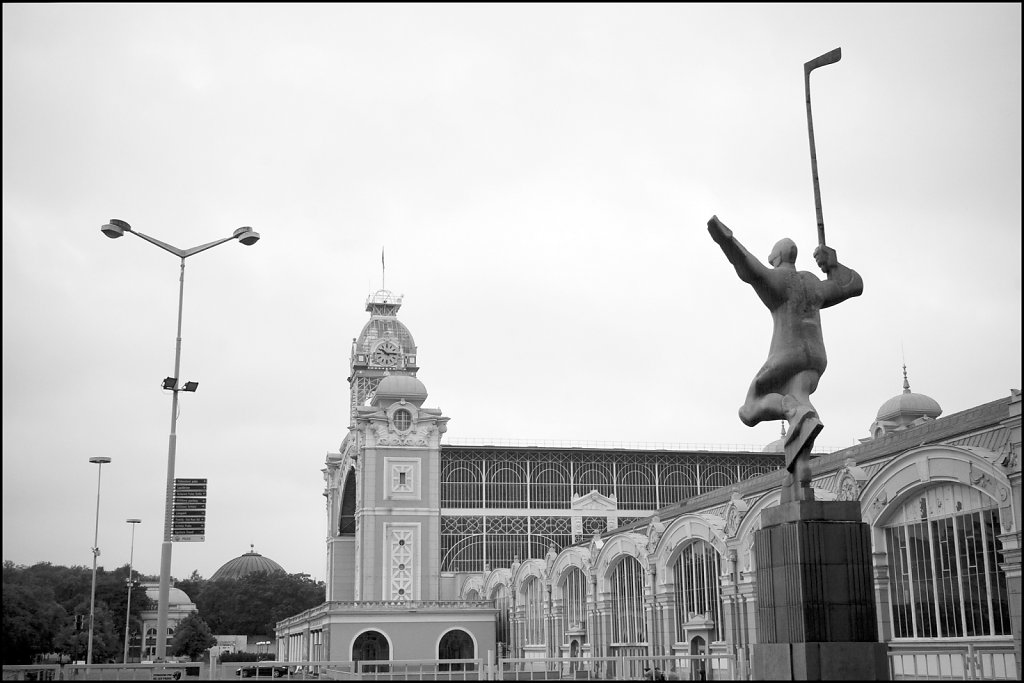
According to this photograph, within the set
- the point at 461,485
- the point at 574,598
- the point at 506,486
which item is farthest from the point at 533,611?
the point at 506,486

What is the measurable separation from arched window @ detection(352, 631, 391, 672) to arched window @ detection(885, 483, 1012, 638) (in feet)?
161

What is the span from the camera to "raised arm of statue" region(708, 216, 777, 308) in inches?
649

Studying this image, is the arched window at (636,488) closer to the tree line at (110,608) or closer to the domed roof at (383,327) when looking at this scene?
the domed roof at (383,327)

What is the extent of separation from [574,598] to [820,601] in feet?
176

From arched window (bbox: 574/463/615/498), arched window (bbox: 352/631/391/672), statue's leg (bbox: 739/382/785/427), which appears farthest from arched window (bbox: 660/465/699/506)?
statue's leg (bbox: 739/382/785/427)

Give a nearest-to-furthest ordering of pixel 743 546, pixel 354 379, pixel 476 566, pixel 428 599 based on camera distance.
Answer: pixel 743 546 < pixel 428 599 < pixel 476 566 < pixel 354 379

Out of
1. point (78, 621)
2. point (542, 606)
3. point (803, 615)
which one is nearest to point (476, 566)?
point (542, 606)

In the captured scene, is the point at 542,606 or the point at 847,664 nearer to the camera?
the point at 847,664

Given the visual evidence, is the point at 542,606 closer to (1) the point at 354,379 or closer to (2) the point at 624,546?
(2) the point at 624,546

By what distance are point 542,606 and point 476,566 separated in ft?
68.2

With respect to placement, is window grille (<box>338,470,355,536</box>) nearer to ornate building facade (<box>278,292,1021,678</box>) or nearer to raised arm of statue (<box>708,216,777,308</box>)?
ornate building facade (<box>278,292,1021,678</box>)

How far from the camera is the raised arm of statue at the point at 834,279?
17.5 metres

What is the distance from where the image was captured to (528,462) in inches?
3844

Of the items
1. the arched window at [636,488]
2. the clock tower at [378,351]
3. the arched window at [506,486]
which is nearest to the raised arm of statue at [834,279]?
the arched window at [506,486]
